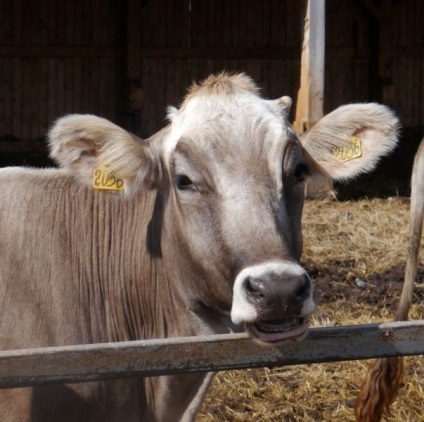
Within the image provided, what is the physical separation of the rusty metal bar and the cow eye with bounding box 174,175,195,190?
0.69 metres

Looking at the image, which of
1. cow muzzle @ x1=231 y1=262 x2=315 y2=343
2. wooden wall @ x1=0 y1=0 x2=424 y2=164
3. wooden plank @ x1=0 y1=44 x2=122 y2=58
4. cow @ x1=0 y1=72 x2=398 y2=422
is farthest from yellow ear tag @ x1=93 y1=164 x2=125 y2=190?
wooden plank @ x1=0 y1=44 x2=122 y2=58

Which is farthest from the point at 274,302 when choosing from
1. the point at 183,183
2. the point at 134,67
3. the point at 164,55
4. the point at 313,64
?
the point at 164,55

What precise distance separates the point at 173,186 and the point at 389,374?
207 cm

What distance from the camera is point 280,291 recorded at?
2963 millimetres

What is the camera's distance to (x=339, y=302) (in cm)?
720

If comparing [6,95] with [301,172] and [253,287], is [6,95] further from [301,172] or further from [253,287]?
[253,287]

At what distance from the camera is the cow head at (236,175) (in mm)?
3041

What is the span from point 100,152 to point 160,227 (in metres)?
0.36

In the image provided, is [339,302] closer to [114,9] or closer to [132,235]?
[132,235]

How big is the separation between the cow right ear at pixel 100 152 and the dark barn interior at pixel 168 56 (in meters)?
10.1

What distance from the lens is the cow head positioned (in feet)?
9.98

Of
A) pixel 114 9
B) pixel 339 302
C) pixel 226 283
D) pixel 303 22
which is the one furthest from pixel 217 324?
pixel 114 9

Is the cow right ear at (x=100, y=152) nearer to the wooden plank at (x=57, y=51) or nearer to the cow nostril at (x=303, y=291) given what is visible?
the cow nostril at (x=303, y=291)

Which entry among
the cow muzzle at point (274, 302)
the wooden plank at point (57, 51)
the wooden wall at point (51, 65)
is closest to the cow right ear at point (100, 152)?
the cow muzzle at point (274, 302)
